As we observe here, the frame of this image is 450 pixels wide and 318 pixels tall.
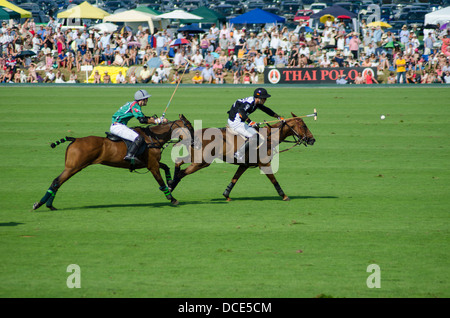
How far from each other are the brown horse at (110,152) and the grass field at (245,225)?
0.59 meters

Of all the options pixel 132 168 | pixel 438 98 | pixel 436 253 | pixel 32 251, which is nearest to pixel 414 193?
pixel 436 253

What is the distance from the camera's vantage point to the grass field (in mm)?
7809

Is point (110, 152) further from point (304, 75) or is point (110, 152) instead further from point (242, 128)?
point (304, 75)

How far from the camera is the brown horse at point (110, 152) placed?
11188 millimetres

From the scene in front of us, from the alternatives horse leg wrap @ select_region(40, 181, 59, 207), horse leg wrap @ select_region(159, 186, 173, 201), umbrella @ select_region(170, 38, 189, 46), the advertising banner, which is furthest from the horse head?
umbrella @ select_region(170, 38, 189, 46)

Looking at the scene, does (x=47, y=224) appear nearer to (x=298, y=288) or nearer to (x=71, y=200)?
(x=71, y=200)

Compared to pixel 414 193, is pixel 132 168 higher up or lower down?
higher up

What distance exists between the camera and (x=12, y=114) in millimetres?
23953

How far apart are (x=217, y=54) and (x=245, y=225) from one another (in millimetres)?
27171

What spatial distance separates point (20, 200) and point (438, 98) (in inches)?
785

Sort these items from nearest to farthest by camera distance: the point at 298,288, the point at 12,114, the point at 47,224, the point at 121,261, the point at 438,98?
the point at 298,288, the point at 121,261, the point at 47,224, the point at 12,114, the point at 438,98

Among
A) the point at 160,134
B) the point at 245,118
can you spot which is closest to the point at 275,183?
the point at 245,118

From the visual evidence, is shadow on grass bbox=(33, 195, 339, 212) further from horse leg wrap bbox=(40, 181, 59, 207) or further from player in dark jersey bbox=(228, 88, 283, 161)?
player in dark jersey bbox=(228, 88, 283, 161)

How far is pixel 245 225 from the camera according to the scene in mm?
10477
